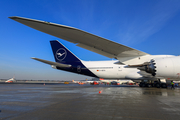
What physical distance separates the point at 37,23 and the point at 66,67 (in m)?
16.1

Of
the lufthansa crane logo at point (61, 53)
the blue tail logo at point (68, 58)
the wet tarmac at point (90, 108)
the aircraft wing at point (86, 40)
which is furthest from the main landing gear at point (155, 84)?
the lufthansa crane logo at point (61, 53)

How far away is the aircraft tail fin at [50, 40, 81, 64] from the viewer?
80.0 ft

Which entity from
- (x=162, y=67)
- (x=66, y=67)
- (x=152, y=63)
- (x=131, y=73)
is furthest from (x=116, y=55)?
A: (x=66, y=67)

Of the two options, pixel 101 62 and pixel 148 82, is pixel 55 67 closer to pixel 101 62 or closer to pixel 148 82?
pixel 101 62

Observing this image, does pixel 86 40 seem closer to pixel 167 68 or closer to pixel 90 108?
pixel 90 108

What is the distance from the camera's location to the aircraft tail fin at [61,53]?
80.0 ft

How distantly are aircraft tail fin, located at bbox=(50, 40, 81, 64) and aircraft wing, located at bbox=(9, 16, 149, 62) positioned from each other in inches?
530

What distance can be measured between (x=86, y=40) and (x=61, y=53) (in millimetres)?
16219

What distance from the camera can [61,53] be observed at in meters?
24.8

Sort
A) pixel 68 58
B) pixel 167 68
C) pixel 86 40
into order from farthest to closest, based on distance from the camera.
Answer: pixel 68 58 → pixel 167 68 → pixel 86 40

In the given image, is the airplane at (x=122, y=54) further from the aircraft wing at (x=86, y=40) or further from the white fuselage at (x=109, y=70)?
the white fuselage at (x=109, y=70)

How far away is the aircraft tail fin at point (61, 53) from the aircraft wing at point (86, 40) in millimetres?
13456

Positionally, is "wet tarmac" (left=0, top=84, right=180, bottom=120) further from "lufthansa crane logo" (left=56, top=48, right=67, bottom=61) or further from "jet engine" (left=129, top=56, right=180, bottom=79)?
"lufthansa crane logo" (left=56, top=48, right=67, bottom=61)

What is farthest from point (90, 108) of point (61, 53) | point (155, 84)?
point (61, 53)
